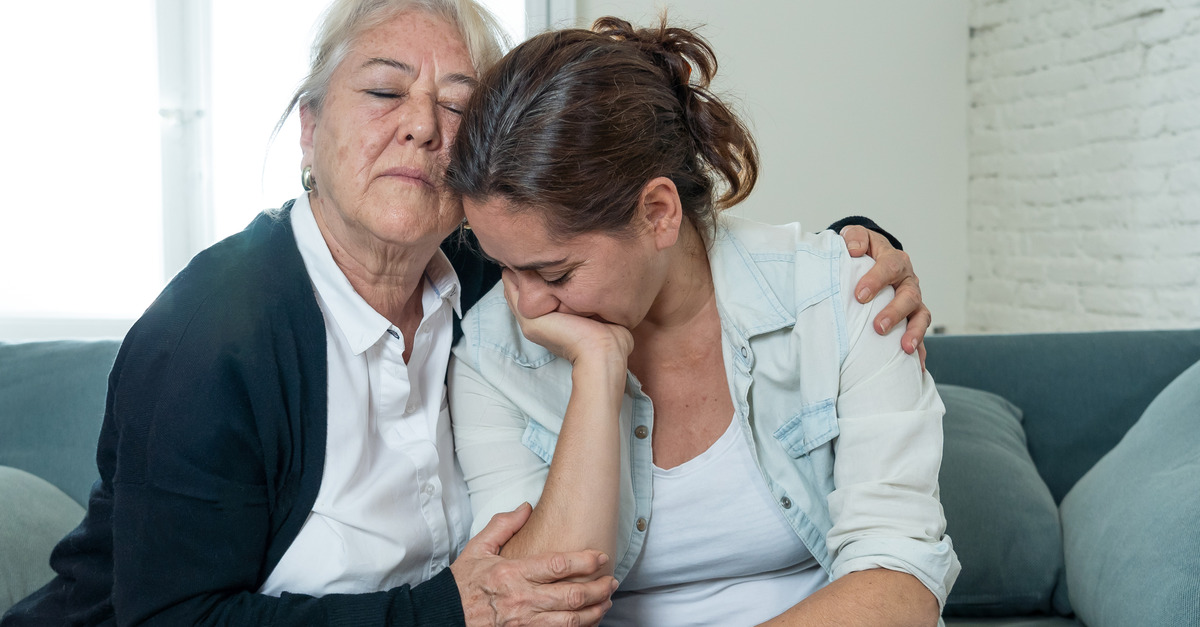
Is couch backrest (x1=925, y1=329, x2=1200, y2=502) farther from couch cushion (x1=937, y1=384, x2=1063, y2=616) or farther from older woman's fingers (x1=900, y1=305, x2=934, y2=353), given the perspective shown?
older woman's fingers (x1=900, y1=305, x2=934, y2=353)

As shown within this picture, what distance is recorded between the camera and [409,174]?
1.31 m

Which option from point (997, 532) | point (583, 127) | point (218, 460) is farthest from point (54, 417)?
point (997, 532)

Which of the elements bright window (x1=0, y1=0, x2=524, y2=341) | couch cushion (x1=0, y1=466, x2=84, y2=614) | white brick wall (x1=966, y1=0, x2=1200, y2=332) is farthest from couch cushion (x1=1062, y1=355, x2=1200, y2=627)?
bright window (x1=0, y1=0, x2=524, y2=341)

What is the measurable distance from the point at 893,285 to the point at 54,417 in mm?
1639

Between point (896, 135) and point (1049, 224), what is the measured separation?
0.68 m

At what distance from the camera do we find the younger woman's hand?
1.35 meters

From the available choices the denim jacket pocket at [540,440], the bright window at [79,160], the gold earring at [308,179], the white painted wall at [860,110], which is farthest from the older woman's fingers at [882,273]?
the bright window at [79,160]

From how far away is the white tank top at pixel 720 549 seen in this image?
4.60ft

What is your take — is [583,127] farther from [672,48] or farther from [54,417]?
[54,417]

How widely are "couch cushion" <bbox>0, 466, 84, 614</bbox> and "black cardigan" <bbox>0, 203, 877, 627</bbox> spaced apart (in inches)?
12.9

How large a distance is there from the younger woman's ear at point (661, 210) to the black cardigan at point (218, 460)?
0.47 meters

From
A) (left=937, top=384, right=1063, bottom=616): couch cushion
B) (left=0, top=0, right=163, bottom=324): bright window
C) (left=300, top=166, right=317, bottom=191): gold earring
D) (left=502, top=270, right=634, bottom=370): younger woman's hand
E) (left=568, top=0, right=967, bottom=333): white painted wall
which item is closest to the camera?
(left=502, top=270, right=634, bottom=370): younger woman's hand

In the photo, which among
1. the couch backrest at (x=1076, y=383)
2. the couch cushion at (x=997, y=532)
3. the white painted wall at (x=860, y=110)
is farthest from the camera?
the white painted wall at (x=860, y=110)

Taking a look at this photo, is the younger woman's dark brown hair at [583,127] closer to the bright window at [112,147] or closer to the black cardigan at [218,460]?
the black cardigan at [218,460]
